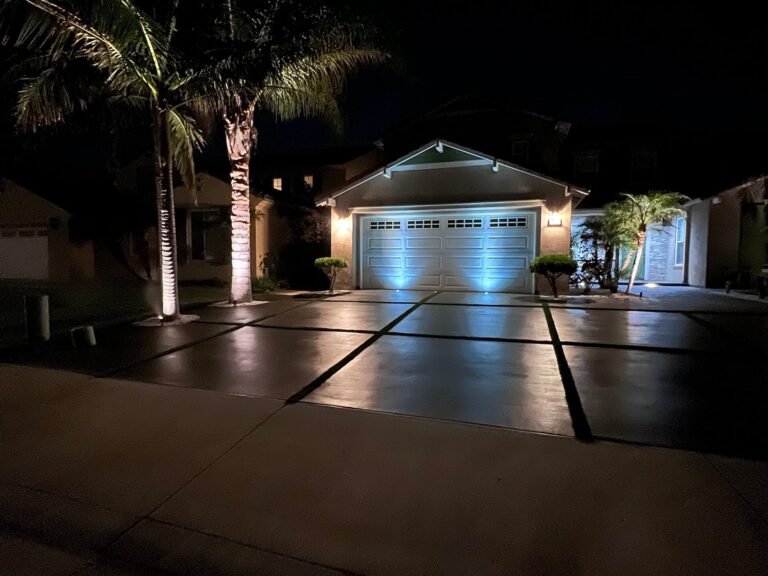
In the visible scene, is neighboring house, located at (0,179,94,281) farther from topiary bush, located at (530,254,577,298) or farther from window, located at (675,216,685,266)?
window, located at (675,216,685,266)

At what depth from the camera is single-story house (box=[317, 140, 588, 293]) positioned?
12.9 m

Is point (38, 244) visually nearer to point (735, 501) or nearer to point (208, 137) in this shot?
point (208, 137)

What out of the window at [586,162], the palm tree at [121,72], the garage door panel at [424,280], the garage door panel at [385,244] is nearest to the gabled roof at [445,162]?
the garage door panel at [385,244]

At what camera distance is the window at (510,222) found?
13.2 m

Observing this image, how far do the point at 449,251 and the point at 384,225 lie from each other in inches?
90.9

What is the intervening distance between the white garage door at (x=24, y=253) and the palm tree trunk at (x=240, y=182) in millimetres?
12247

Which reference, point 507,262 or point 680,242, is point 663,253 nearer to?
point 680,242

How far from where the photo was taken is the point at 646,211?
11.3 metres

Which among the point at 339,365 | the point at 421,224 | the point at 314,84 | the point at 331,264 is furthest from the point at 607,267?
the point at 339,365

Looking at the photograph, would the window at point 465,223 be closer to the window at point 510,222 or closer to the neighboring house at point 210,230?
the window at point 510,222

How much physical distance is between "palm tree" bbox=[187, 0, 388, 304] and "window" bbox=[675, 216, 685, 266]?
41.9ft

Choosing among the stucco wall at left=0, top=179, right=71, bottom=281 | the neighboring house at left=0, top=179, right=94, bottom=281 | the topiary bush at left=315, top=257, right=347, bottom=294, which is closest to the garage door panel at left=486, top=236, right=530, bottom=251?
the topiary bush at left=315, top=257, right=347, bottom=294

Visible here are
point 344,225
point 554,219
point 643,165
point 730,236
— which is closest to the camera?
point 554,219

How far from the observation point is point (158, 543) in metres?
2.42
